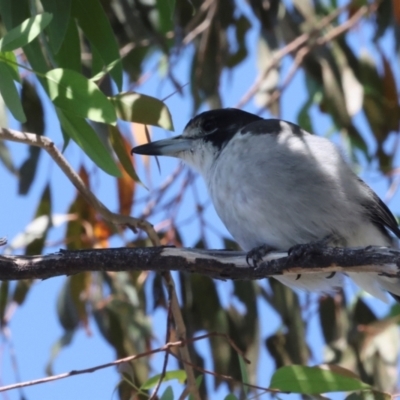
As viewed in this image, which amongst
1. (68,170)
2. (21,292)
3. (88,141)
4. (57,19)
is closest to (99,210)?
(68,170)

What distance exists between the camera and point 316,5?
395 cm

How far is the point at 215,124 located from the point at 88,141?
0.96m

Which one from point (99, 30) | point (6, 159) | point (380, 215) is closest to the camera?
point (99, 30)

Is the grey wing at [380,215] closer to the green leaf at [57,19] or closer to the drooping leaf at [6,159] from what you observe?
the green leaf at [57,19]

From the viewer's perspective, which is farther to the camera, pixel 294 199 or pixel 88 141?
pixel 294 199

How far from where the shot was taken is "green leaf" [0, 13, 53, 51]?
1670 mm

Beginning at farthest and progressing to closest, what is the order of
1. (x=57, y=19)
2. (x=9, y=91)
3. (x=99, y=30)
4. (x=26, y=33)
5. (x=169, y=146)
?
1. (x=169, y=146)
2. (x=99, y=30)
3. (x=57, y=19)
4. (x=9, y=91)
5. (x=26, y=33)

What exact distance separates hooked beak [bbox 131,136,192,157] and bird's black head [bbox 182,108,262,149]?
0.04 meters

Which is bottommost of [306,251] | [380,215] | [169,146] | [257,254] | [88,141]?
[306,251]

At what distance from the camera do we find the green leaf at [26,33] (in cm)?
167

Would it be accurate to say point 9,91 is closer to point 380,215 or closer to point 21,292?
point 380,215

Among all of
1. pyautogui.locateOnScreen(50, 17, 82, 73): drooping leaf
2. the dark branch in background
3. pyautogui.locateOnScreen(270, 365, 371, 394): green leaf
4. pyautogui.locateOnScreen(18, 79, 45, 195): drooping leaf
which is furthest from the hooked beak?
pyautogui.locateOnScreen(270, 365, 371, 394): green leaf

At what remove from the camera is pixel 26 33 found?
1.70 meters

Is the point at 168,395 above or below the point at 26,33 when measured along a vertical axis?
below
